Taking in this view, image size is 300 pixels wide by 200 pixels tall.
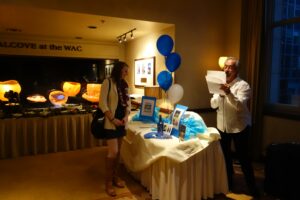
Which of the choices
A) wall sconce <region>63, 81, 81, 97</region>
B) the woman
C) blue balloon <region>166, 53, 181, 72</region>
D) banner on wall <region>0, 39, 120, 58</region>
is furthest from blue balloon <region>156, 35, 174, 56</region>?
banner on wall <region>0, 39, 120, 58</region>

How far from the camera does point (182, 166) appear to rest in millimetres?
2055

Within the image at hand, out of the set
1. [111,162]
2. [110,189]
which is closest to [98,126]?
[111,162]

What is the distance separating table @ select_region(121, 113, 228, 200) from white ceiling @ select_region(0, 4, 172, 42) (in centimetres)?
193

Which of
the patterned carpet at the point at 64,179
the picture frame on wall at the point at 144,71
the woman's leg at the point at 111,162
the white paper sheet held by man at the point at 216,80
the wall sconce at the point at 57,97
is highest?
the picture frame on wall at the point at 144,71

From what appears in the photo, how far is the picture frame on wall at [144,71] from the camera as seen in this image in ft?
14.2

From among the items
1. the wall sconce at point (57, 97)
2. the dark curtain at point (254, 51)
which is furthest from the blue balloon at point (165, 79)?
the wall sconce at point (57, 97)

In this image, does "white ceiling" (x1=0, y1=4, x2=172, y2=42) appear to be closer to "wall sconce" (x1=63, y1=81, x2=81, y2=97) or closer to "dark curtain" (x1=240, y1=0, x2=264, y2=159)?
"wall sconce" (x1=63, y1=81, x2=81, y2=97)

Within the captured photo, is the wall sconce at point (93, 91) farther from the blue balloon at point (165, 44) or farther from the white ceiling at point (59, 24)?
the blue balloon at point (165, 44)

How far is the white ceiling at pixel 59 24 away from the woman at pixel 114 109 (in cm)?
127

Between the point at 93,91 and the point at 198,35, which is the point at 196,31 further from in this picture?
the point at 93,91

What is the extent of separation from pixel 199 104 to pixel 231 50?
3.49 ft

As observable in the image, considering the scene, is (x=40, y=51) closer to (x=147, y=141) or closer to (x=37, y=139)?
(x=37, y=139)

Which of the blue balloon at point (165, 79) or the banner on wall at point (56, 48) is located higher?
the banner on wall at point (56, 48)

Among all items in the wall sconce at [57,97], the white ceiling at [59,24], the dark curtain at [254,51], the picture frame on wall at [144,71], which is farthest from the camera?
the picture frame on wall at [144,71]
